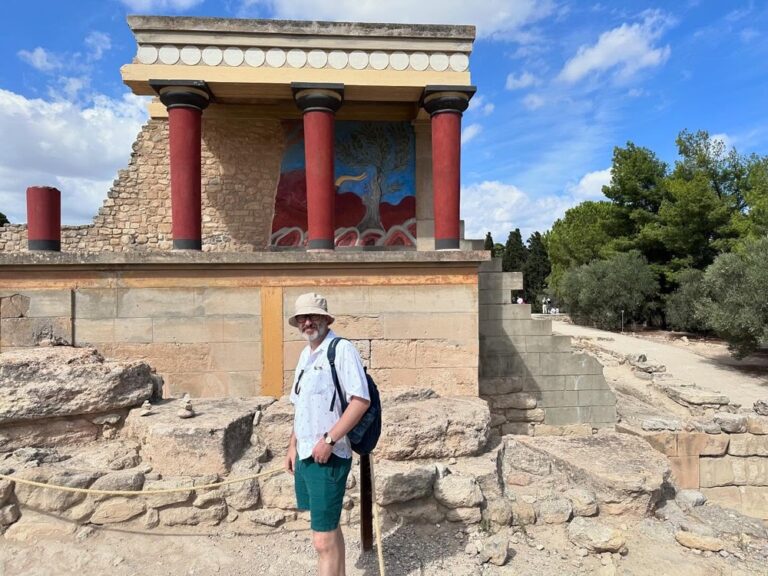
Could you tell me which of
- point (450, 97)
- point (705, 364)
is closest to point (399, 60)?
point (450, 97)

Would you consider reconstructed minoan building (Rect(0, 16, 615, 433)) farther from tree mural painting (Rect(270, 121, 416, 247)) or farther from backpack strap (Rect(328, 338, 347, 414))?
backpack strap (Rect(328, 338, 347, 414))

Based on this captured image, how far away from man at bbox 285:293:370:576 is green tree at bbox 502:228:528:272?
180 ft

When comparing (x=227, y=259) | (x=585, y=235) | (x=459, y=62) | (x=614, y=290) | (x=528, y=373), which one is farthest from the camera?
(x=585, y=235)

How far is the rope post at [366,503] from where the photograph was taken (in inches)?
135

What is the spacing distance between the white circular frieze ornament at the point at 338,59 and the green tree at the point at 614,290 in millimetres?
22639

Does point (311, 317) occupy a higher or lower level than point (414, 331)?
higher

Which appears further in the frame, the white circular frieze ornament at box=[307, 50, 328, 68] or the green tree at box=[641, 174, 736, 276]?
the green tree at box=[641, 174, 736, 276]

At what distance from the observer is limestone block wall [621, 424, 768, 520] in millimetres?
7379

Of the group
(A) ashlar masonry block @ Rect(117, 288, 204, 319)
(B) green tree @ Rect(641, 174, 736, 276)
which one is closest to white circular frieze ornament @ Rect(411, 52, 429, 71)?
(A) ashlar masonry block @ Rect(117, 288, 204, 319)

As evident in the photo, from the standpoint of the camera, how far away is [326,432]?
2.91 metres

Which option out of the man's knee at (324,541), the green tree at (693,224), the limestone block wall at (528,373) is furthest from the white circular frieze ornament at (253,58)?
the green tree at (693,224)

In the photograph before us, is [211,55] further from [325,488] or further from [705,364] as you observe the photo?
[705,364]

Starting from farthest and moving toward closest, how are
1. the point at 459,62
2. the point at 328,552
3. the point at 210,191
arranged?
the point at 210,191 < the point at 459,62 < the point at 328,552

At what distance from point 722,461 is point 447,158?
635 centimetres
